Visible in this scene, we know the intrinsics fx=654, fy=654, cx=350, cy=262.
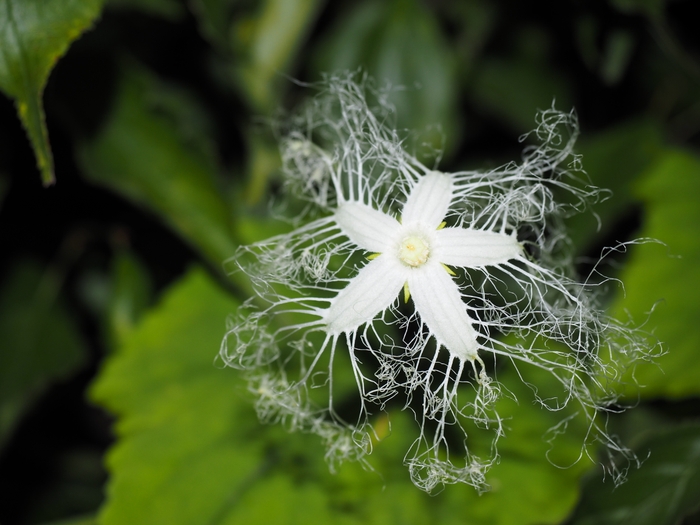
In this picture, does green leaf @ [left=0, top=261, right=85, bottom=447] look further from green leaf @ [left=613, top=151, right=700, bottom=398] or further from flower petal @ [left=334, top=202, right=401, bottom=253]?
green leaf @ [left=613, top=151, right=700, bottom=398]

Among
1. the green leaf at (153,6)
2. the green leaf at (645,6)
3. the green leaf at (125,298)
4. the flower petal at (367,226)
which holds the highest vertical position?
the green leaf at (645,6)

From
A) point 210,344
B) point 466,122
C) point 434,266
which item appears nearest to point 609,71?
point 466,122

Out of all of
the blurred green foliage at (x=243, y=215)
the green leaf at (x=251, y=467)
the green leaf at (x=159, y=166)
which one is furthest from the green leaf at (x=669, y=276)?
the green leaf at (x=159, y=166)

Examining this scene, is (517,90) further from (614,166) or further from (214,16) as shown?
(214,16)

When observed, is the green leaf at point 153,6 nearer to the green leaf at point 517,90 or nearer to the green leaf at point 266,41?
the green leaf at point 266,41

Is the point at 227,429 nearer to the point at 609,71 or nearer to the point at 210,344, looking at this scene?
the point at 210,344

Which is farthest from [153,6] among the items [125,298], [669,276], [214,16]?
[669,276]

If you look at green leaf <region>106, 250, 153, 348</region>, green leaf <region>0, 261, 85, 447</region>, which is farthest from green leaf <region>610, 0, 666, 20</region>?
green leaf <region>0, 261, 85, 447</region>
